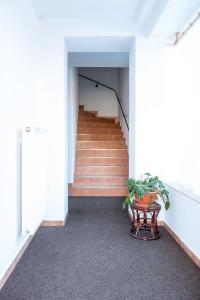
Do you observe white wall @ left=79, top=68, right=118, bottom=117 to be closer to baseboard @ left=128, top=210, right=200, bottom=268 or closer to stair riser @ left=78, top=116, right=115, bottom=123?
stair riser @ left=78, top=116, right=115, bottom=123

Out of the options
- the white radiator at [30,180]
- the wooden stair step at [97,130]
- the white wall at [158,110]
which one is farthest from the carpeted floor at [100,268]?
the wooden stair step at [97,130]

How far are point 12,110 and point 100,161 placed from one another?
163 inches

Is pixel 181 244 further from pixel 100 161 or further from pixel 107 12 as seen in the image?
pixel 100 161

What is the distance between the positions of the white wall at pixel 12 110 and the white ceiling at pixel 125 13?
0.46 m

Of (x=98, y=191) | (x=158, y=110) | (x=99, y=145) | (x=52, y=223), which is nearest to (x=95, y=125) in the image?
(x=99, y=145)

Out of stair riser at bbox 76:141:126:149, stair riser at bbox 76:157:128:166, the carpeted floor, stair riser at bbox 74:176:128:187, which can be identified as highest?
stair riser at bbox 76:141:126:149

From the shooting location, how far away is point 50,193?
3.63 meters

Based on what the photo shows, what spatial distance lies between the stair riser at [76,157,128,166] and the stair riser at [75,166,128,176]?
6.6 inches

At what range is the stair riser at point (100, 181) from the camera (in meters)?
5.91

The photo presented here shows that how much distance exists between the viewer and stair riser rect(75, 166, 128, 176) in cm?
617

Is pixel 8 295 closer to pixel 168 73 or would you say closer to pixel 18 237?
pixel 18 237

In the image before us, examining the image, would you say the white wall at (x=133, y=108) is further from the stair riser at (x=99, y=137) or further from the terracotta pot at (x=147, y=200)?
the stair riser at (x=99, y=137)

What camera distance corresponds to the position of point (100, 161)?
253 inches

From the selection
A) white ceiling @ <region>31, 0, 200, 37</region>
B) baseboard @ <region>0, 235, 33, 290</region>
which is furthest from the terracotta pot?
white ceiling @ <region>31, 0, 200, 37</region>
